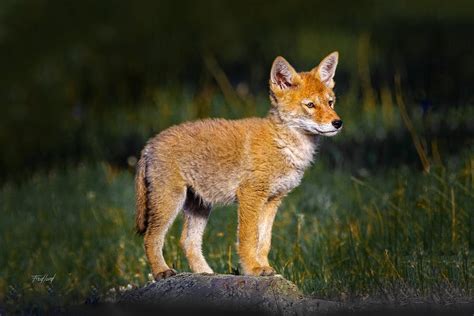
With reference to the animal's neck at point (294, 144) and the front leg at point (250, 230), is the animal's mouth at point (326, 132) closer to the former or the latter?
the animal's neck at point (294, 144)

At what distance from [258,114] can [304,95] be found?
5.48m

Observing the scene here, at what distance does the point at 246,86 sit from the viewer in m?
14.4

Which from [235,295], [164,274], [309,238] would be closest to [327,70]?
[164,274]

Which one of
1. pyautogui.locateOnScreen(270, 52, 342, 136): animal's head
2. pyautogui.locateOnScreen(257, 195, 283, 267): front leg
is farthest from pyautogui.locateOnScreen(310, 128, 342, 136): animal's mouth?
pyautogui.locateOnScreen(257, 195, 283, 267): front leg

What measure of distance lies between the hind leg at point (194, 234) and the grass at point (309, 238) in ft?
1.61

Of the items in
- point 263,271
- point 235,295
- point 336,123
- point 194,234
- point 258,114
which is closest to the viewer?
point 235,295

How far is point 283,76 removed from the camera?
7613mm

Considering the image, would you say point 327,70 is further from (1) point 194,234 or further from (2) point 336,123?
(1) point 194,234

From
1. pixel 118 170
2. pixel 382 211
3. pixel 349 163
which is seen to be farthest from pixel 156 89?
pixel 382 211

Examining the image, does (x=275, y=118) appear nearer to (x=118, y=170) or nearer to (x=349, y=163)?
(x=349, y=163)

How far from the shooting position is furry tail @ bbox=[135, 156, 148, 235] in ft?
25.3

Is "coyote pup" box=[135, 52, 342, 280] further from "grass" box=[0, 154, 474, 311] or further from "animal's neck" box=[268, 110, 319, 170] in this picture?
"grass" box=[0, 154, 474, 311]

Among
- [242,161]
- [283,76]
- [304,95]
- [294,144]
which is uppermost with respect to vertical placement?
[283,76]

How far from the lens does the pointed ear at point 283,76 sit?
24.7ft
